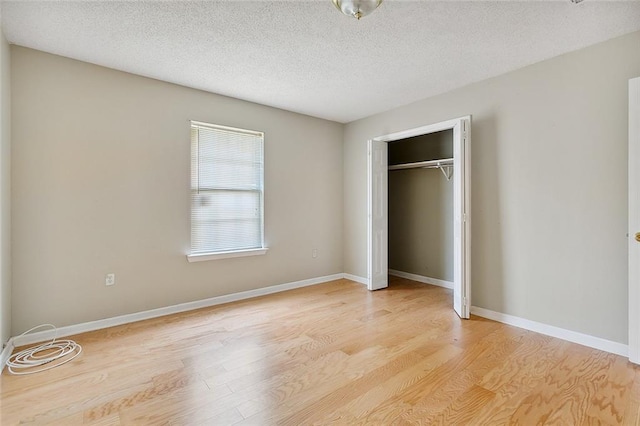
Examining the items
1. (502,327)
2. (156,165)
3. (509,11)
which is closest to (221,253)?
(156,165)

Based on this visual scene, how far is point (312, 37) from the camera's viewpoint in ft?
8.30

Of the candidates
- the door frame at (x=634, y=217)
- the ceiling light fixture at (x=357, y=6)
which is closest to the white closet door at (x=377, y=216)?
the ceiling light fixture at (x=357, y=6)

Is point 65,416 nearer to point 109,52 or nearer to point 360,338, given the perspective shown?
point 360,338

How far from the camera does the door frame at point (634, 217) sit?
2344 millimetres

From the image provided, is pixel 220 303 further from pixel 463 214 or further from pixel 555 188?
pixel 555 188

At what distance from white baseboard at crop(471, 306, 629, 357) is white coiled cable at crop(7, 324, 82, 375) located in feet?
12.7

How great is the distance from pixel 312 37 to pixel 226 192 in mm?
2149

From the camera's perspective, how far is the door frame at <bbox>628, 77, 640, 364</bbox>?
2344mm

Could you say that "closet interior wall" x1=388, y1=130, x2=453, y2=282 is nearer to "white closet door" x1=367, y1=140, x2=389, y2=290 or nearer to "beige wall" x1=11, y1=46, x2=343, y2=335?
"white closet door" x1=367, y1=140, x2=389, y2=290

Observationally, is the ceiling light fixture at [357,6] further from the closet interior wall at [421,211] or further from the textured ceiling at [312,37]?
the closet interior wall at [421,211]

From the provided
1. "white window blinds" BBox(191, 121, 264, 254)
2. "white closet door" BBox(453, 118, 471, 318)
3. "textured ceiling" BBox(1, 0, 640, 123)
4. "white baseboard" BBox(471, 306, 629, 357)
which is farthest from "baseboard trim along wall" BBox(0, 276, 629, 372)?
"textured ceiling" BBox(1, 0, 640, 123)

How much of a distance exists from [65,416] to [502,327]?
11.5 ft

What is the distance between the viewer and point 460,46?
2670 mm

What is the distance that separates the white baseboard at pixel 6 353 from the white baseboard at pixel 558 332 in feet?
13.9
